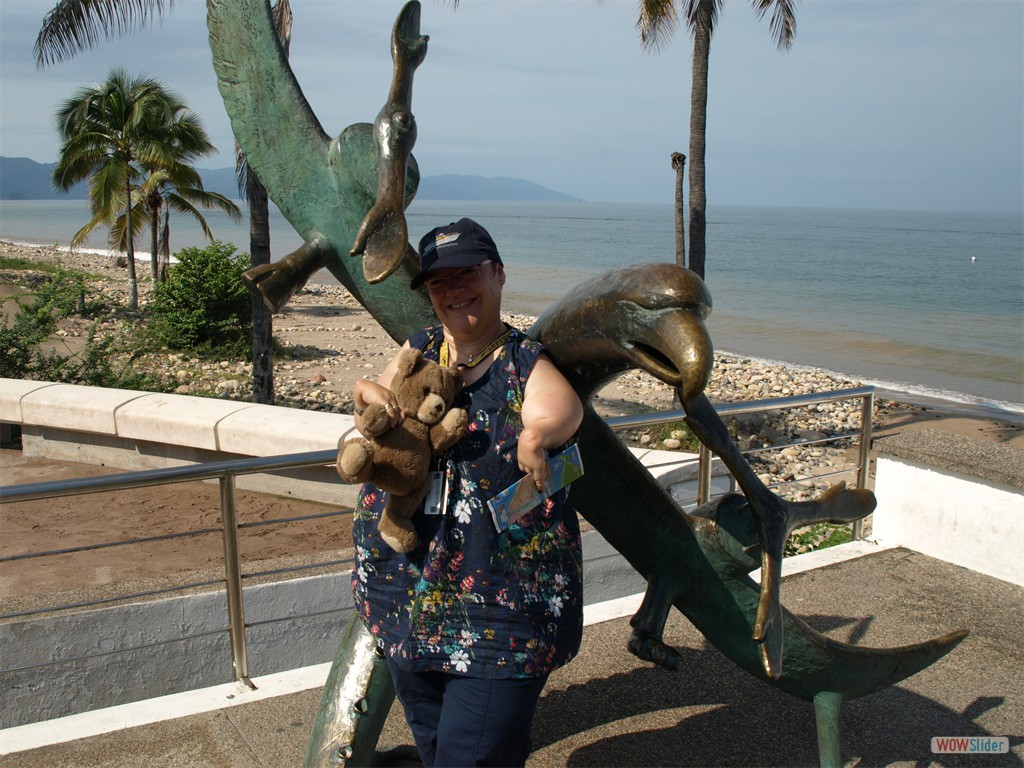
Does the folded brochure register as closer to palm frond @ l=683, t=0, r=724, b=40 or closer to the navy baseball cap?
the navy baseball cap

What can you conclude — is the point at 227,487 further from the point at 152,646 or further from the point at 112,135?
the point at 112,135

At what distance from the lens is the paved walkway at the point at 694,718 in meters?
3.14

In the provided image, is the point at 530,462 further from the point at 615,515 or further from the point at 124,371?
the point at 124,371

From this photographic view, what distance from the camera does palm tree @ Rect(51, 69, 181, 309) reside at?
1908cm

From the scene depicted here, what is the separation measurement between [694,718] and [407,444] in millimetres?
2109

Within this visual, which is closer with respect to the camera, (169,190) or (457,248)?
(457,248)

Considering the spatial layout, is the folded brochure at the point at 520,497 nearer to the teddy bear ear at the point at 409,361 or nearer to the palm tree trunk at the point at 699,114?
the teddy bear ear at the point at 409,361

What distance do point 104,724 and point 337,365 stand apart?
12.6 m

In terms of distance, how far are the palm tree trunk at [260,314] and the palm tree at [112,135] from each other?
1048cm

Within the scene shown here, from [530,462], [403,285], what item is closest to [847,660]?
[530,462]

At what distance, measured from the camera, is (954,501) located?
198 inches

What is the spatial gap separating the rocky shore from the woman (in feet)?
23.8

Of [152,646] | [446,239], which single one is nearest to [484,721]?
[446,239]

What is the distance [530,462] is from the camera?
1.88m
